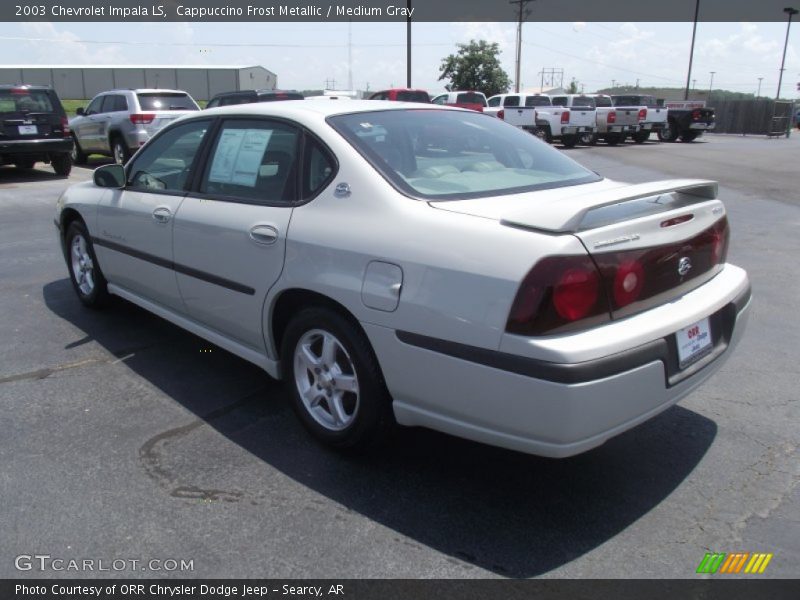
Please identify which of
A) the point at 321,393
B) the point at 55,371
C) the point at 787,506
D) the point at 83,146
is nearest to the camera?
the point at 787,506

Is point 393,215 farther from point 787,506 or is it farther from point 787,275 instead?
point 787,275

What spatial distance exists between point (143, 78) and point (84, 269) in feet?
237

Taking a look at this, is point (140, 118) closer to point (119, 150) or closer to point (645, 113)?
point (119, 150)

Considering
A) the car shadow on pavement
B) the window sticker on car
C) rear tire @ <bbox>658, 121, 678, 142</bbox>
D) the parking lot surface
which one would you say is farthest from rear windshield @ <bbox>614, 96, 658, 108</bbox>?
the window sticker on car

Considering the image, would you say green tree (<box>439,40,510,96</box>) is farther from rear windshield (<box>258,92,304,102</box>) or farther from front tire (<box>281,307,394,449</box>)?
front tire (<box>281,307,394,449</box>)

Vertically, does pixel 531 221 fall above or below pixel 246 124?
below

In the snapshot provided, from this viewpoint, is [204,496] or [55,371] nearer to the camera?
[204,496]

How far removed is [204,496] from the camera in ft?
9.62

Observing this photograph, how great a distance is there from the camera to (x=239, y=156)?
12.2 feet

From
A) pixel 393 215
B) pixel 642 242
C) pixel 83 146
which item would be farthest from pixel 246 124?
pixel 83 146

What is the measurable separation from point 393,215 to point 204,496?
1.45 metres

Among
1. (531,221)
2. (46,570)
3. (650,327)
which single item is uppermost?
(531,221)

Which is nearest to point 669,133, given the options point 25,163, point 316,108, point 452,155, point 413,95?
point 413,95
